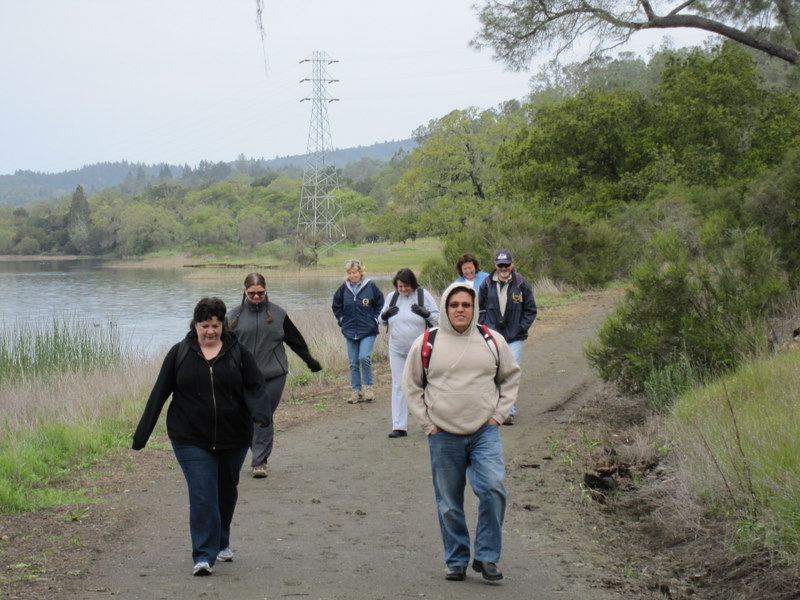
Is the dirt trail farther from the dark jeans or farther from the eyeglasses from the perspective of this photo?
the eyeglasses

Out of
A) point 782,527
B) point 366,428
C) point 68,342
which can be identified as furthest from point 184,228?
point 782,527

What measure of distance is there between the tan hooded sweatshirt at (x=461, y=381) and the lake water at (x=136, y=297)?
58.9 ft

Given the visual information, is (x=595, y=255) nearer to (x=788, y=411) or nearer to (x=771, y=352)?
(x=771, y=352)

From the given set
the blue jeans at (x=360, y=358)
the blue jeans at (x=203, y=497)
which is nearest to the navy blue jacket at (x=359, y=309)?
the blue jeans at (x=360, y=358)

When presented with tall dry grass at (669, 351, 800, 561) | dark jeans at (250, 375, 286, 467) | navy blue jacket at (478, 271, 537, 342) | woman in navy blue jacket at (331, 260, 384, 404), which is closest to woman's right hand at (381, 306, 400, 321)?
navy blue jacket at (478, 271, 537, 342)

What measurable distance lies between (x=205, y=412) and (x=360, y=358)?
6.97m

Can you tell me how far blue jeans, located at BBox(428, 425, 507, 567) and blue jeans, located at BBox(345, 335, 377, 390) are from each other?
6.72 m

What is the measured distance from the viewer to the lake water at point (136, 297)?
30503 millimetres

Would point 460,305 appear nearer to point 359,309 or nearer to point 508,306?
point 508,306

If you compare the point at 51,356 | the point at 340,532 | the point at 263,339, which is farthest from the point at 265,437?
the point at 51,356

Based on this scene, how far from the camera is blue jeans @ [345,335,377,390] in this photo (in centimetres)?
1257

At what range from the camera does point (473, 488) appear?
18.7 feet

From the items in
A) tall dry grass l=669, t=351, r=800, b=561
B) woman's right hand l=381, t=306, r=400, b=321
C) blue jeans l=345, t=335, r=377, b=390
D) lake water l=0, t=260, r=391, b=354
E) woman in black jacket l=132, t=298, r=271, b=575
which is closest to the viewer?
tall dry grass l=669, t=351, r=800, b=561

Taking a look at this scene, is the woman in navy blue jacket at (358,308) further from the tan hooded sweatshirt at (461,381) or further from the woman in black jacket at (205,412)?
the tan hooded sweatshirt at (461,381)
